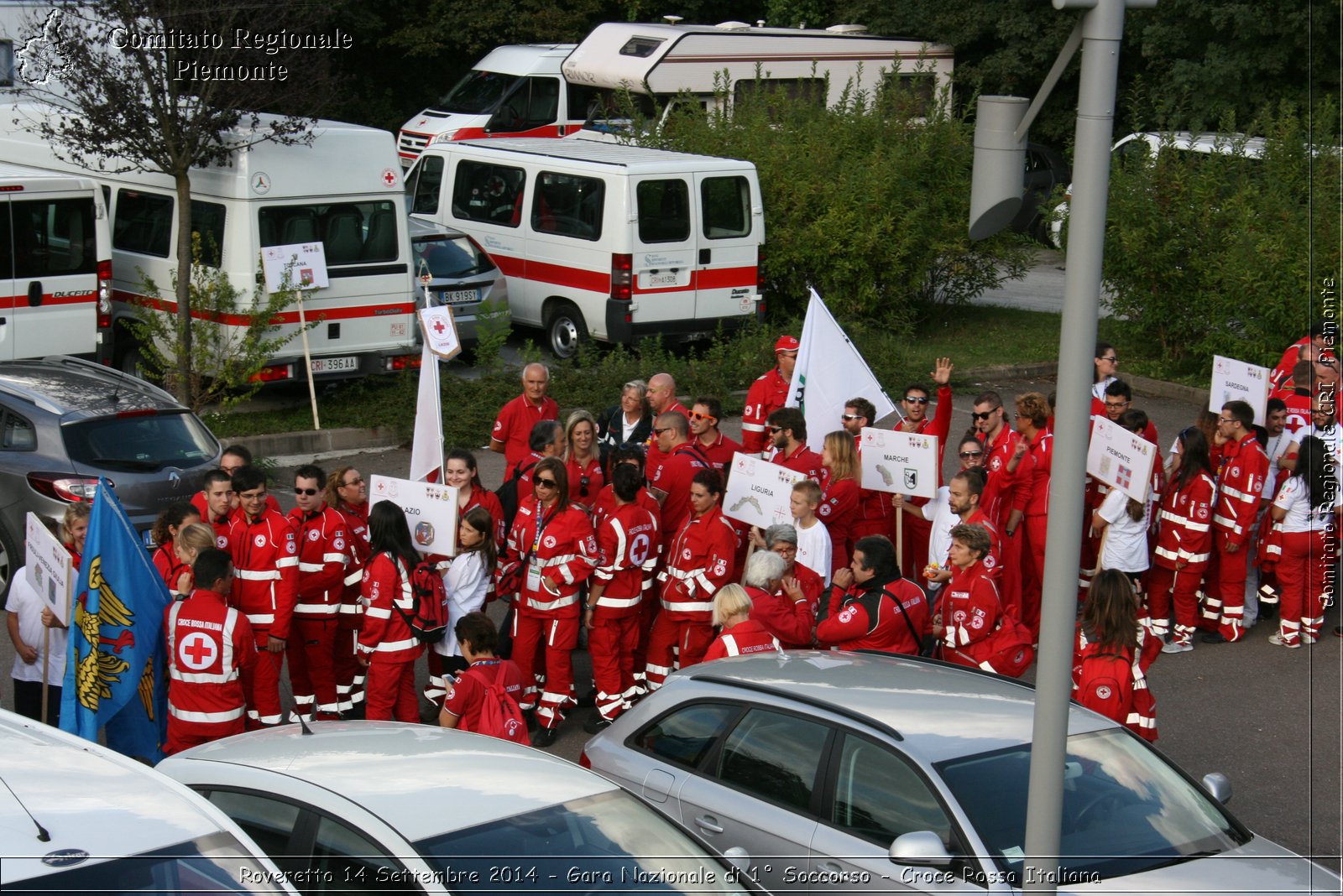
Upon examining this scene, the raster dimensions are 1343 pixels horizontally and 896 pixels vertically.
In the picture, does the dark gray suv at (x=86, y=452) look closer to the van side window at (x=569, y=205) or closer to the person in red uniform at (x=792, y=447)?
the person in red uniform at (x=792, y=447)

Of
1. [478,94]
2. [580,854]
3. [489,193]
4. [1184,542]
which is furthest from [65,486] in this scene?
[478,94]

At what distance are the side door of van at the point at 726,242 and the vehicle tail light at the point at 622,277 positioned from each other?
921 millimetres

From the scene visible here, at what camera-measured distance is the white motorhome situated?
2195cm

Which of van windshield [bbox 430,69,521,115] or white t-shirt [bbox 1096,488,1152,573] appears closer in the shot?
white t-shirt [bbox 1096,488,1152,573]

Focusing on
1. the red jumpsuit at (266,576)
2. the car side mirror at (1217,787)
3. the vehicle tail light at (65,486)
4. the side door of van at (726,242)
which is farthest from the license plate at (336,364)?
the car side mirror at (1217,787)

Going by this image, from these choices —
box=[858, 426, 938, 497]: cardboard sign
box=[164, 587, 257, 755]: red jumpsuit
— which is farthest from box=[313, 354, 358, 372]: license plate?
box=[164, 587, 257, 755]: red jumpsuit

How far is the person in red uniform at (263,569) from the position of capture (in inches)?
325

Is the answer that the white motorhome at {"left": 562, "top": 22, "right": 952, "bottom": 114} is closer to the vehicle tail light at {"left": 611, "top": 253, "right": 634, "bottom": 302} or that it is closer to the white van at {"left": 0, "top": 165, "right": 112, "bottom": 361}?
the vehicle tail light at {"left": 611, "top": 253, "right": 634, "bottom": 302}

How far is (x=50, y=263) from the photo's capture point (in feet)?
45.0

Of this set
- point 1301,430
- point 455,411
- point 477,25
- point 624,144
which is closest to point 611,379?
point 455,411

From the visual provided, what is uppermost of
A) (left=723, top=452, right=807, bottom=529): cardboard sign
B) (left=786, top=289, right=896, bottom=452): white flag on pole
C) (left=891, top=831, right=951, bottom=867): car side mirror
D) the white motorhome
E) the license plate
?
the white motorhome

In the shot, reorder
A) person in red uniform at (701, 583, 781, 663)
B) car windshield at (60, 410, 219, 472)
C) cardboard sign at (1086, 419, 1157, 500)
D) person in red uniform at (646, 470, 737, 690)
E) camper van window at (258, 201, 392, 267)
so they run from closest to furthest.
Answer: person in red uniform at (701, 583, 781, 663)
person in red uniform at (646, 470, 737, 690)
cardboard sign at (1086, 419, 1157, 500)
car windshield at (60, 410, 219, 472)
camper van window at (258, 201, 392, 267)

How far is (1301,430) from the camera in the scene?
11289 mm

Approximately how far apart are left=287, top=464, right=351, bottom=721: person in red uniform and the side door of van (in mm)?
9049
